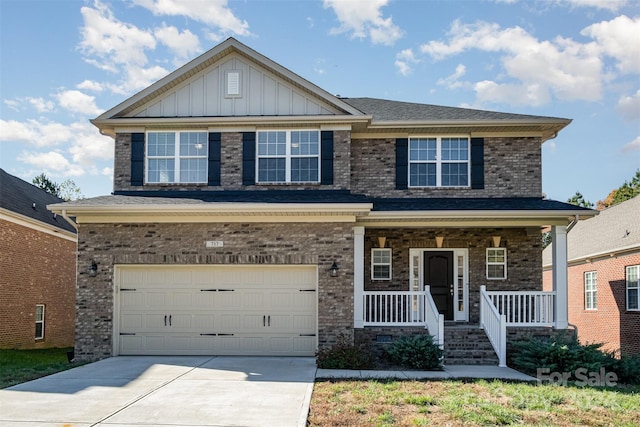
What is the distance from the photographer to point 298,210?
1362 centimetres

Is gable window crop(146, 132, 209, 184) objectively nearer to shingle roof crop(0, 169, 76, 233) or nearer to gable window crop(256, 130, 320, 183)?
gable window crop(256, 130, 320, 183)

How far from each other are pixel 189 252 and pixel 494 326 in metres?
7.35

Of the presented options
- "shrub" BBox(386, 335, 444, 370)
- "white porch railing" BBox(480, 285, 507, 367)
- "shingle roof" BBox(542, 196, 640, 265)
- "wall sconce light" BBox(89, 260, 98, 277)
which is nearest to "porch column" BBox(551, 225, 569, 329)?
"white porch railing" BBox(480, 285, 507, 367)

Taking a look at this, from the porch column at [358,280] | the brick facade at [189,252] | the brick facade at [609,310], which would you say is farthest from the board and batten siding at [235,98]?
the brick facade at [609,310]

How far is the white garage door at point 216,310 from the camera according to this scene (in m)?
14.4

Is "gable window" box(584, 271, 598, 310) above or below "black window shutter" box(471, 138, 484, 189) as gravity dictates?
below

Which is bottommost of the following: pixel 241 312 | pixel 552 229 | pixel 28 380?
pixel 28 380

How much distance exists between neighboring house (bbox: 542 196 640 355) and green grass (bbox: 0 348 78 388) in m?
12.8

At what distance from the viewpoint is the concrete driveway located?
26.5 ft

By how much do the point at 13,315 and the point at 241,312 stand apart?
29.1 feet

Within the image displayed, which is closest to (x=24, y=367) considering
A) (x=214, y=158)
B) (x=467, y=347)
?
(x=214, y=158)

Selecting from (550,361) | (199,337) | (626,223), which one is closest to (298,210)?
(199,337)

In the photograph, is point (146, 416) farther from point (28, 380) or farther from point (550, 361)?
point (550, 361)

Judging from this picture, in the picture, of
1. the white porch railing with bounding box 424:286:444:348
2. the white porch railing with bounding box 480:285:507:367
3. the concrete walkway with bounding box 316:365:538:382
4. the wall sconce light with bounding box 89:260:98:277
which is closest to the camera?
the concrete walkway with bounding box 316:365:538:382
